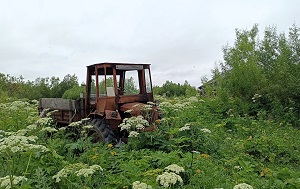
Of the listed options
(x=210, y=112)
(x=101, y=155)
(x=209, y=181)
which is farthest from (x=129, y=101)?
(x=210, y=112)

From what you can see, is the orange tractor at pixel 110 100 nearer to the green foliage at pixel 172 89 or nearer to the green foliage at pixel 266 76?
the green foliage at pixel 266 76

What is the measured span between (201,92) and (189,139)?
1351cm

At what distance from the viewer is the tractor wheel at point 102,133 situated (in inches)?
290

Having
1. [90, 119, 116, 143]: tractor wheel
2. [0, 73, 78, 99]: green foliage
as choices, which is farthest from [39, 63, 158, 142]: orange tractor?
[0, 73, 78, 99]: green foliage

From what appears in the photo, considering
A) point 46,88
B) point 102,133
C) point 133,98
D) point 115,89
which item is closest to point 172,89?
point 46,88

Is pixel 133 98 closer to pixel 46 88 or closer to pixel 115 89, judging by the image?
pixel 115 89

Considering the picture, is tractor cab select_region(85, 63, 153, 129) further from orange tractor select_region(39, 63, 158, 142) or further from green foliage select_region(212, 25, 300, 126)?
green foliage select_region(212, 25, 300, 126)

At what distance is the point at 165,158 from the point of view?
5.14 meters

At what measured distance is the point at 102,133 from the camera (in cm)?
738

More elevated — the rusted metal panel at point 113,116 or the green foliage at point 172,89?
the green foliage at point 172,89

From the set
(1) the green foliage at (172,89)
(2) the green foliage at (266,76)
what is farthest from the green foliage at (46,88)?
(2) the green foliage at (266,76)

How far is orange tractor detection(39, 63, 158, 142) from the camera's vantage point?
7547 mm

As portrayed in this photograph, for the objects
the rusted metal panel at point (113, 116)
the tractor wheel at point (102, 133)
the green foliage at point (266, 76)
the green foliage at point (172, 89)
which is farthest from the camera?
the green foliage at point (172, 89)

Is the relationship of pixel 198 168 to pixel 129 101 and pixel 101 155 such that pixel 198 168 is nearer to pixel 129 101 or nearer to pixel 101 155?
pixel 101 155
